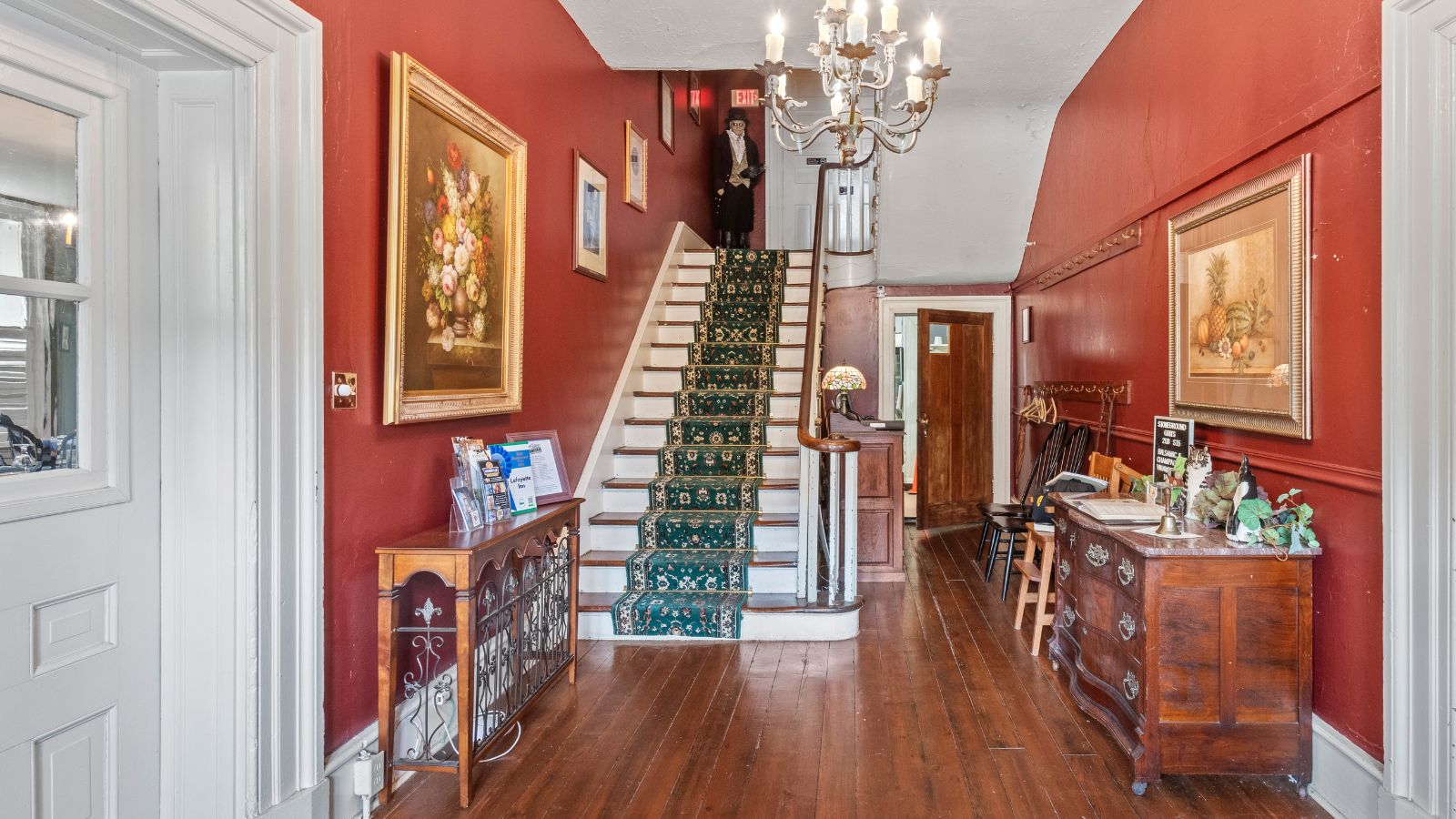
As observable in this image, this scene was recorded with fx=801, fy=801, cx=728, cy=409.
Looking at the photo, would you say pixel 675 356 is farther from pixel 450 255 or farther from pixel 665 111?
pixel 450 255

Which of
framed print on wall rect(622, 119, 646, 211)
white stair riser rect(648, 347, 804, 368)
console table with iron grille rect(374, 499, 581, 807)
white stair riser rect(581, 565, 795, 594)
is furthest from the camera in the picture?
white stair riser rect(648, 347, 804, 368)

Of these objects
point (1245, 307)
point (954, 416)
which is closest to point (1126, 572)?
point (1245, 307)

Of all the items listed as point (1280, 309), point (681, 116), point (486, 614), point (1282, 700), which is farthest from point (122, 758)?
point (681, 116)

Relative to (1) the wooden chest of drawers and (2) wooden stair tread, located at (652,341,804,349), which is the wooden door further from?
(1) the wooden chest of drawers

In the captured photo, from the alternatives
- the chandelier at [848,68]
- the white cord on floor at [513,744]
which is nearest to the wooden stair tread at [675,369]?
the chandelier at [848,68]

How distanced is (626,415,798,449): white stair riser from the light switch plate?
3042 millimetres

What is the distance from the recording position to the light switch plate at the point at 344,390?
234cm

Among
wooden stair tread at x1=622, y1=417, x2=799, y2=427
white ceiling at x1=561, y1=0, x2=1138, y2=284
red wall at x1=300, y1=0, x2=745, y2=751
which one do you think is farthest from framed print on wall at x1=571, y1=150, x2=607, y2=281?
wooden stair tread at x1=622, y1=417, x2=799, y2=427

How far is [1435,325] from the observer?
209cm

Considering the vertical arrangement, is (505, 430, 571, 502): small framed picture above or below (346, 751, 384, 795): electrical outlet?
above

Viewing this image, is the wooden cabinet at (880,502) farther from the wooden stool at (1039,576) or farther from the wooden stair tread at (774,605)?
the wooden stair tread at (774,605)

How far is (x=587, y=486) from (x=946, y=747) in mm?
2568

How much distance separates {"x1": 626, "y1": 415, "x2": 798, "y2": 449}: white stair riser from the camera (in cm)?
539

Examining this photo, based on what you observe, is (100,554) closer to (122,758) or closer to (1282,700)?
(122,758)
